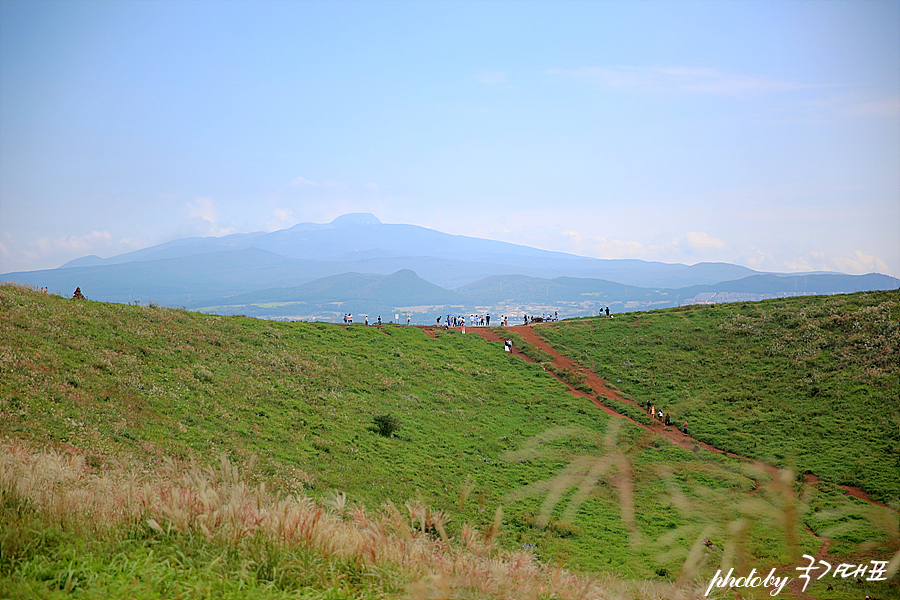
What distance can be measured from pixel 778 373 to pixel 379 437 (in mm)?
27981

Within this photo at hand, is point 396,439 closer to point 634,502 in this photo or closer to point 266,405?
point 266,405

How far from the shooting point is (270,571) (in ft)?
16.5

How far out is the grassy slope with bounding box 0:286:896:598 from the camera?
15.6 m

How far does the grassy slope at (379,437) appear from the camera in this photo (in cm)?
1564

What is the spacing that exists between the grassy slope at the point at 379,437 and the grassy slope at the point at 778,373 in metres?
3.61

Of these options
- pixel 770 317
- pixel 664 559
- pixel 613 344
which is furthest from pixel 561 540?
pixel 770 317

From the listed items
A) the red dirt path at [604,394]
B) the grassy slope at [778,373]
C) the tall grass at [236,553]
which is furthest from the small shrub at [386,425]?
the tall grass at [236,553]

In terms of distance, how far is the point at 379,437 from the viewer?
2269 cm

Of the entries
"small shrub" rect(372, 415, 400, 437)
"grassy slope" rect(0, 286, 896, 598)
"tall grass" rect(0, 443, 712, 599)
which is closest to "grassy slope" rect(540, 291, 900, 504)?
"grassy slope" rect(0, 286, 896, 598)

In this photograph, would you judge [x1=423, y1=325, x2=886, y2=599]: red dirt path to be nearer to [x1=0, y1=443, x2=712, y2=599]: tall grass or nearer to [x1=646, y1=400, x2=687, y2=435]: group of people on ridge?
[x1=646, y1=400, x2=687, y2=435]: group of people on ridge

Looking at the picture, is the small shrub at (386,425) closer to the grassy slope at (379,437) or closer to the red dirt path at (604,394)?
the grassy slope at (379,437)

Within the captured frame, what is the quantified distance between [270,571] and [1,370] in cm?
1801

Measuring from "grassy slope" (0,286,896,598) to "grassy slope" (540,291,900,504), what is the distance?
361 cm

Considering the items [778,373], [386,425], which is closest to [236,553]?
[386,425]
